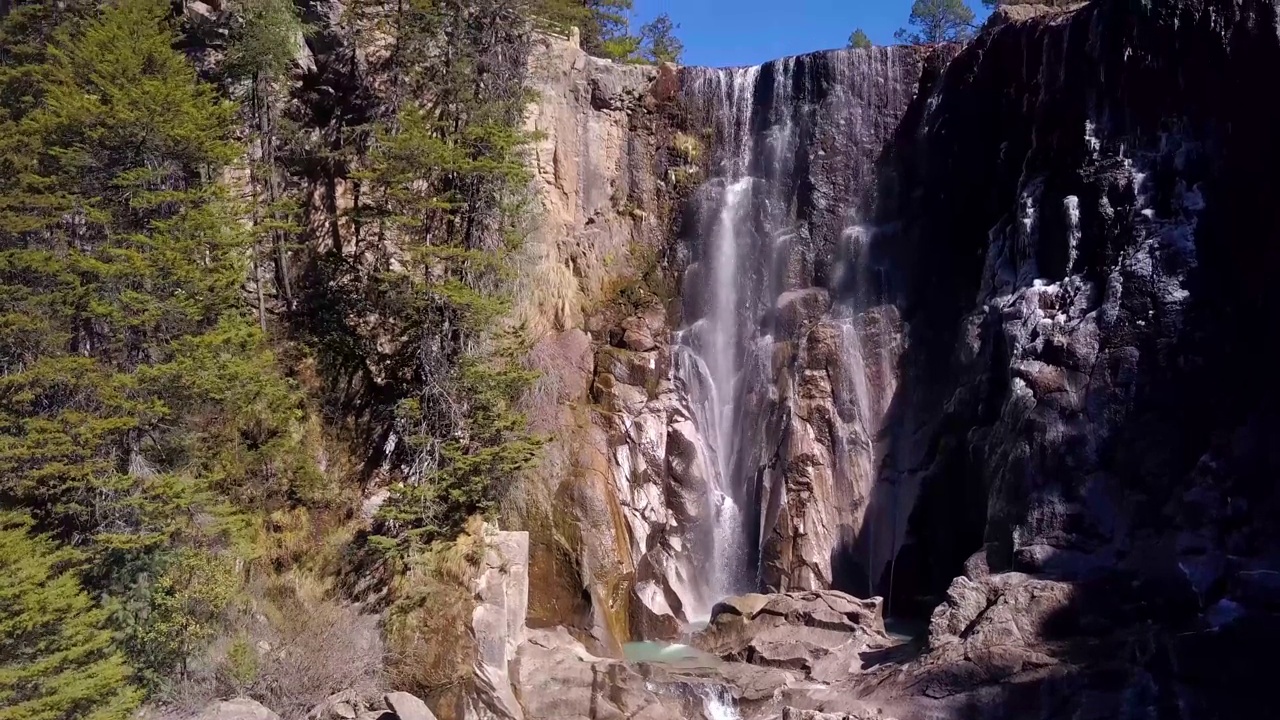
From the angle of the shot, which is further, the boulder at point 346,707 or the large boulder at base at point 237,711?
the boulder at point 346,707

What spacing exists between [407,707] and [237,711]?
2.22 meters

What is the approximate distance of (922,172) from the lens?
2184cm

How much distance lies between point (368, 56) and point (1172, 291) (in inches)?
634

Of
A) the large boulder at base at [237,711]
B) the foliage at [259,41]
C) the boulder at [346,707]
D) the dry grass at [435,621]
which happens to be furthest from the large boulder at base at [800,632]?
the foliage at [259,41]

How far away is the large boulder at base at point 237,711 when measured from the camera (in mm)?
12648

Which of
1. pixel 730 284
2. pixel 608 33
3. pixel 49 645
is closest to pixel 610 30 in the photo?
pixel 608 33

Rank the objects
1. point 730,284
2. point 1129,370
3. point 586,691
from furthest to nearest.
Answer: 1. point 730,284
2. point 1129,370
3. point 586,691

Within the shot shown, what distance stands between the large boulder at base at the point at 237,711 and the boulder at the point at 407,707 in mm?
1523

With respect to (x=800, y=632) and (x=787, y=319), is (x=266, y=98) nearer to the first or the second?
(x=787, y=319)

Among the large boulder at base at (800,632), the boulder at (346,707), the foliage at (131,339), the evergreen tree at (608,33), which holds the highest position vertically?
the evergreen tree at (608,33)

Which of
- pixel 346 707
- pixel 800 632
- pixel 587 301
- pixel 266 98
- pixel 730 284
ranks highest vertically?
pixel 266 98

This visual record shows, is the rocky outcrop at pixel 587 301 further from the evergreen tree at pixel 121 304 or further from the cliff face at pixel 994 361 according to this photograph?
the evergreen tree at pixel 121 304

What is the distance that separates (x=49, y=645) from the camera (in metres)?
11.4

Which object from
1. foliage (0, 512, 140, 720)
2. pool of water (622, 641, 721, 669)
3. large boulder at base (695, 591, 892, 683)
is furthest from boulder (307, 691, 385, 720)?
large boulder at base (695, 591, 892, 683)
